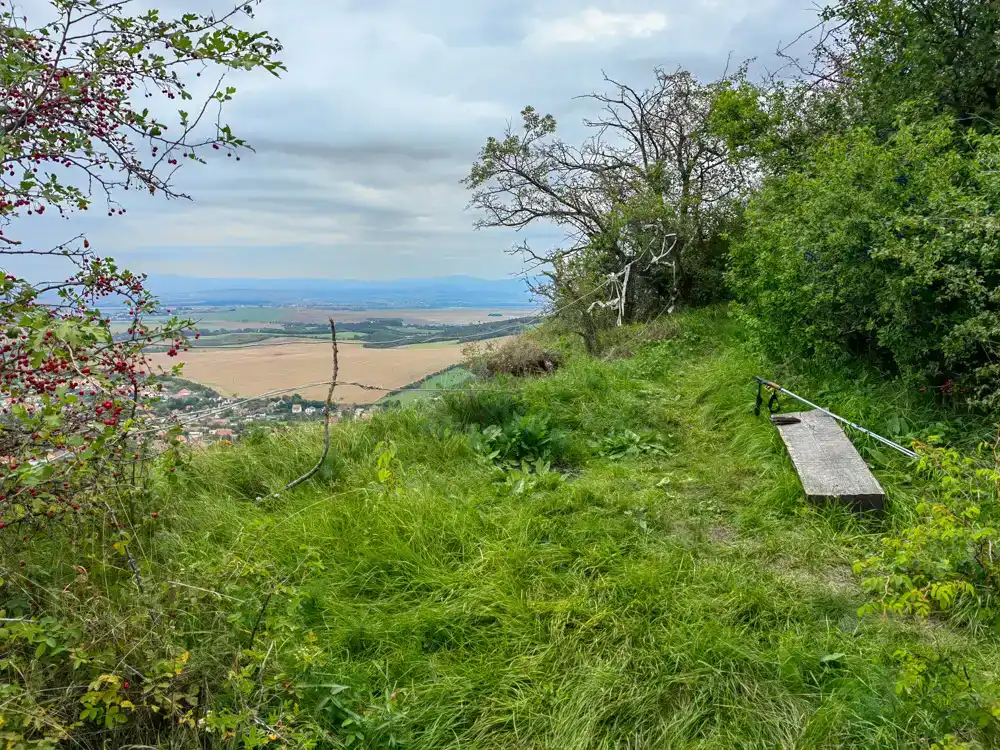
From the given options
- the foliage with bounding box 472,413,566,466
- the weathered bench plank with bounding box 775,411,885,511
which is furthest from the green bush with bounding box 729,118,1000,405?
the foliage with bounding box 472,413,566,466

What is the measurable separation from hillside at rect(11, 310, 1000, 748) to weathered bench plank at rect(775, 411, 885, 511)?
0.37ft

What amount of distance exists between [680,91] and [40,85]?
1102 centimetres

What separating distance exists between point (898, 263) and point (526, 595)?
3878mm

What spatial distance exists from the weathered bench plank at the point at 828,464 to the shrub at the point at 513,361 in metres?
4.02

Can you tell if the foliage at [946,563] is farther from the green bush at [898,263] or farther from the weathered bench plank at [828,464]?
the green bush at [898,263]

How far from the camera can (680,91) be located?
10750 millimetres

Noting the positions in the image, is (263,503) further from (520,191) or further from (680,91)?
(680,91)

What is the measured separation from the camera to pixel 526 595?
2752mm

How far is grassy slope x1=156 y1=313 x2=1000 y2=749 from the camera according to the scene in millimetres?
2109

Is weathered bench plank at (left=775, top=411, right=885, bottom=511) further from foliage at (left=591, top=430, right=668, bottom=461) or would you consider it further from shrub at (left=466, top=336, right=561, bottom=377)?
shrub at (left=466, top=336, right=561, bottom=377)

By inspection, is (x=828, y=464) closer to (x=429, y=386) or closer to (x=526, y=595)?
(x=526, y=595)

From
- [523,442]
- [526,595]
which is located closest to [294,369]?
[523,442]

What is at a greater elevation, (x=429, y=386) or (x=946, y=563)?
(x=429, y=386)

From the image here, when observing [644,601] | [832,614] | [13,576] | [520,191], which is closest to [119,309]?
[13,576]
